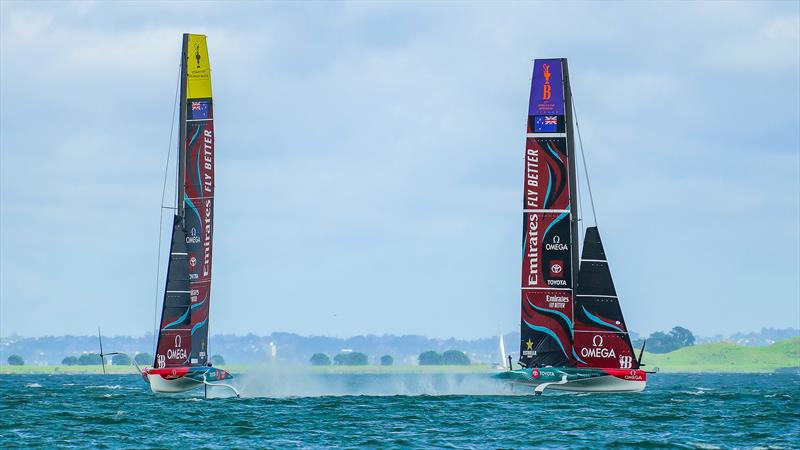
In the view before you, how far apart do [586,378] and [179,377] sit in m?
21.1

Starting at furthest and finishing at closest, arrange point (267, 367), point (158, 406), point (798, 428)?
point (267, 367), point (158, 406), point (798, 428)

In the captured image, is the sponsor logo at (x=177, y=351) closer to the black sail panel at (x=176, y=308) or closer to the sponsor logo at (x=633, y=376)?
the black sail panel at (x=176, y=308)

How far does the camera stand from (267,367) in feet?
287

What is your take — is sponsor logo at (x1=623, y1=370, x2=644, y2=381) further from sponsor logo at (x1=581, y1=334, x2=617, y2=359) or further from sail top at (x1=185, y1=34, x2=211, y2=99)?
sail top at (x1=185, y1=34, x2=211, y2=99)

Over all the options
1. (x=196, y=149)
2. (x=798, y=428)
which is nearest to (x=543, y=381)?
(x=798, y=428)

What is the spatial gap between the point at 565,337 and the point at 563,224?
239 inches

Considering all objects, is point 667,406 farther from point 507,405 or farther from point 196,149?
point 196,149

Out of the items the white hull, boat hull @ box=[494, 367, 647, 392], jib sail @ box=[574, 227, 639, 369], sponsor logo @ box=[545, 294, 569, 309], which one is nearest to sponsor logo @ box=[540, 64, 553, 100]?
jib sail @ box=[574, 227, 639, 369]

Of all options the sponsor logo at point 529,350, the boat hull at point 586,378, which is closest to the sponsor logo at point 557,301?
the sponsor logo at point 529,350

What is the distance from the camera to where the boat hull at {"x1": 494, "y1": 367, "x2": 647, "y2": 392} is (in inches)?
2665

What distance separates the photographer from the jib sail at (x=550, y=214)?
69.8 meters

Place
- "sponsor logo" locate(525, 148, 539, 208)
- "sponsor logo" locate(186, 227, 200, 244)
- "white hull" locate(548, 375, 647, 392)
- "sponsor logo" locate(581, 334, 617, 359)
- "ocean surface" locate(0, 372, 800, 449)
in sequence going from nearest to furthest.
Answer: "ocean surface" locate(0, 372, 800, 449) → "white hull" locate(548, 375, 647, 392) → "sponsor logo" locate(581, 334, 617, 359) → "sponsor logo" locate(525, 148, 539, 208) → "sponsor logo" locate(186, 227, 200, 244)

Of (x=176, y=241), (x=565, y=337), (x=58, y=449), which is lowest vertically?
(x=58, y=449)

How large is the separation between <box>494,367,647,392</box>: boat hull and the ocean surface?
3.43 ft
